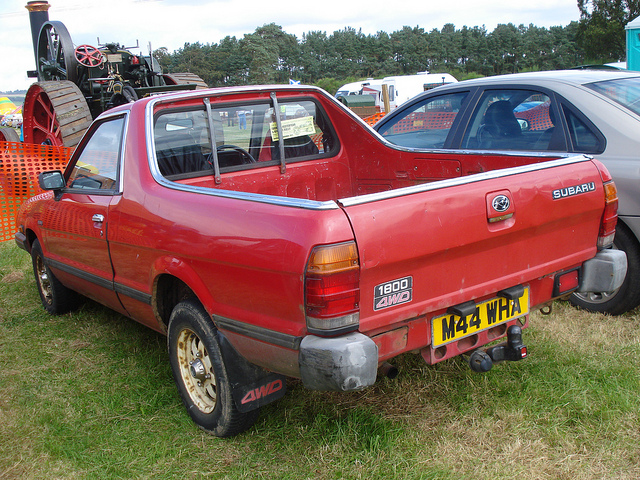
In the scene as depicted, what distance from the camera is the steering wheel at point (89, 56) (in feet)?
31.3

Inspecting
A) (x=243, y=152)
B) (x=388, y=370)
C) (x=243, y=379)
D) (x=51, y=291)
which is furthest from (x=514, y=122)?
(x=51, y=291)

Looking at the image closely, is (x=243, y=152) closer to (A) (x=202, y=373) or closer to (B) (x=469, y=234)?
(A) (x=202, y=373)

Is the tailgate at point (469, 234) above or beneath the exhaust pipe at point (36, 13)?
beneath

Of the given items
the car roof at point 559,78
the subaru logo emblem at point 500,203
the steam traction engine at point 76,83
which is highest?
the steam traction engine at point 76,83

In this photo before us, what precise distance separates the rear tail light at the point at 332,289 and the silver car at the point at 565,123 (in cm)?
199

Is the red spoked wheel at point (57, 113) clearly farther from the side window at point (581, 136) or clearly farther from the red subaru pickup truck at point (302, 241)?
the side window at point (581, 136)

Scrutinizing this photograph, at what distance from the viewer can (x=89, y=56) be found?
9562 millimetres

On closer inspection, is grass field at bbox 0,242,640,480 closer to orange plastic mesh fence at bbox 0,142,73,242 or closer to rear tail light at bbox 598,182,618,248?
rear tail light at bbox 598,182,618,248

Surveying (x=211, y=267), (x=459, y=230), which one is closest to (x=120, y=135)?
(x=211, y=267)

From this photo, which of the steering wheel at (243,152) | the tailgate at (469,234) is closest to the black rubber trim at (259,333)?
the tailgate at (469,234)

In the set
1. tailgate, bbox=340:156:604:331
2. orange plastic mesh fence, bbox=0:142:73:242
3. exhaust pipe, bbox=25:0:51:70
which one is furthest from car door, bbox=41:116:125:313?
exhaust pipe, bbox=25:0:51:70

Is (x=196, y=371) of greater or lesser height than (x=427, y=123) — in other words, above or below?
below

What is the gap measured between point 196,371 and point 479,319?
1.39 m

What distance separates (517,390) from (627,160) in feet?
5.53
